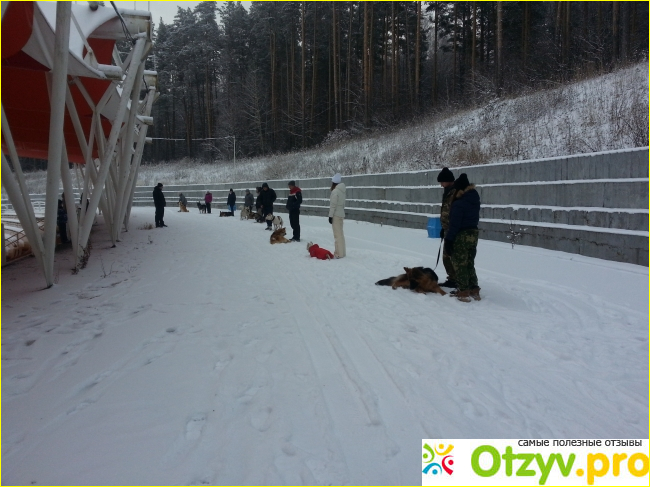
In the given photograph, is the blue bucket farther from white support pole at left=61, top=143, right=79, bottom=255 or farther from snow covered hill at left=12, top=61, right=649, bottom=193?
white support pole at left=61, top=143, right=79, bottom=255

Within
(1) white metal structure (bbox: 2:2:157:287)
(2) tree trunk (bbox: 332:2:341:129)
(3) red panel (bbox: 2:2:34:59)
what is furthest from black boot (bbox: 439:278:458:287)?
(2) tree trunk (bbox: 332:2:341:129)

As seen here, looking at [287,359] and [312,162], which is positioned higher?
[312,162]

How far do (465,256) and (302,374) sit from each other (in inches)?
143

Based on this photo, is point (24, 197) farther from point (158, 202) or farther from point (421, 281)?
point (158, 202)

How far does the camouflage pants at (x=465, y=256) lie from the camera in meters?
6.57

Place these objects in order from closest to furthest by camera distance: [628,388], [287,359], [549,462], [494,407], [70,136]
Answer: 1. [549,462]
2. [494,407]
3. [628,388]
4. [287,359]
5. [70,136]

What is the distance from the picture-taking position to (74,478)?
264cm

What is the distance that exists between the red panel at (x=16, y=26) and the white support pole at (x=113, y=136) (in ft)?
9.98

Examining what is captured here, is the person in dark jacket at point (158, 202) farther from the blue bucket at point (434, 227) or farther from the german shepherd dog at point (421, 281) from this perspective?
the german shepherd dog at point (421, 281)

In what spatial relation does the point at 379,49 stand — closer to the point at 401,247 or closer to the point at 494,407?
the point at 401,247

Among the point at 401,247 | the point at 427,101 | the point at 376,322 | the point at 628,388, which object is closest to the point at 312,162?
the point at 427,101

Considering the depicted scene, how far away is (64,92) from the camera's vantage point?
7.37 metres

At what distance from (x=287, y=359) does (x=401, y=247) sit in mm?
8137

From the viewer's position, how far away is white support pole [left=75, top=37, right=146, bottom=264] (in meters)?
9.80
